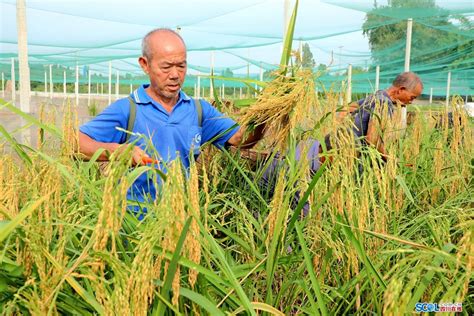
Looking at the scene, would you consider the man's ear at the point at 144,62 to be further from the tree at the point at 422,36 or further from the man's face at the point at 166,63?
the tree at the point at 422,36

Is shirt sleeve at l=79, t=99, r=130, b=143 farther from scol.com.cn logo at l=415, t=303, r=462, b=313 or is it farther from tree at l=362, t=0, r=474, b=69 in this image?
tree at l=362, t=0, r=474, b=69

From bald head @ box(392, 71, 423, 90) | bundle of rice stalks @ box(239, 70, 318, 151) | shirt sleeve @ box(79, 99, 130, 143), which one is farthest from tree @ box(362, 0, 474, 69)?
bundle of rice stalks @ box(239, 70, 318, 151)

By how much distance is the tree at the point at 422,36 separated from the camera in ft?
31.2

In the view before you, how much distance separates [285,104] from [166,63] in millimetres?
823

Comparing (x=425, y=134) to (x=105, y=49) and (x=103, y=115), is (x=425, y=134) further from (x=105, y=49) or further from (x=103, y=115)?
(x=105, y=49)

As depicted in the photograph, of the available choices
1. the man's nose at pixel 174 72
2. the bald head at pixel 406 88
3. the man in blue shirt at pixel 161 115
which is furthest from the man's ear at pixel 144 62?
the bald head at pixel 406 88

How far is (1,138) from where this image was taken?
1.18 metres

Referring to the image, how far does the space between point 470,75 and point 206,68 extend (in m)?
9.88

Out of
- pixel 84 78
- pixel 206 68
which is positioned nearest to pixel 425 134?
pixel 206 68

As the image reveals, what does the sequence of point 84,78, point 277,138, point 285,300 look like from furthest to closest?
point 84,78 → point 277,138 → point 285,300

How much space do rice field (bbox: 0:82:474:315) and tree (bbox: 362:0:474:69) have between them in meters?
9.35

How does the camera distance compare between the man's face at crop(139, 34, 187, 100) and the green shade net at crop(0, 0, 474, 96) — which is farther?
the green shade net at crop(0, 0, 474, 96)

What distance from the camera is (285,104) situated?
1.08 m

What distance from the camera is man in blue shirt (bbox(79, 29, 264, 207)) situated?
5.75ft
